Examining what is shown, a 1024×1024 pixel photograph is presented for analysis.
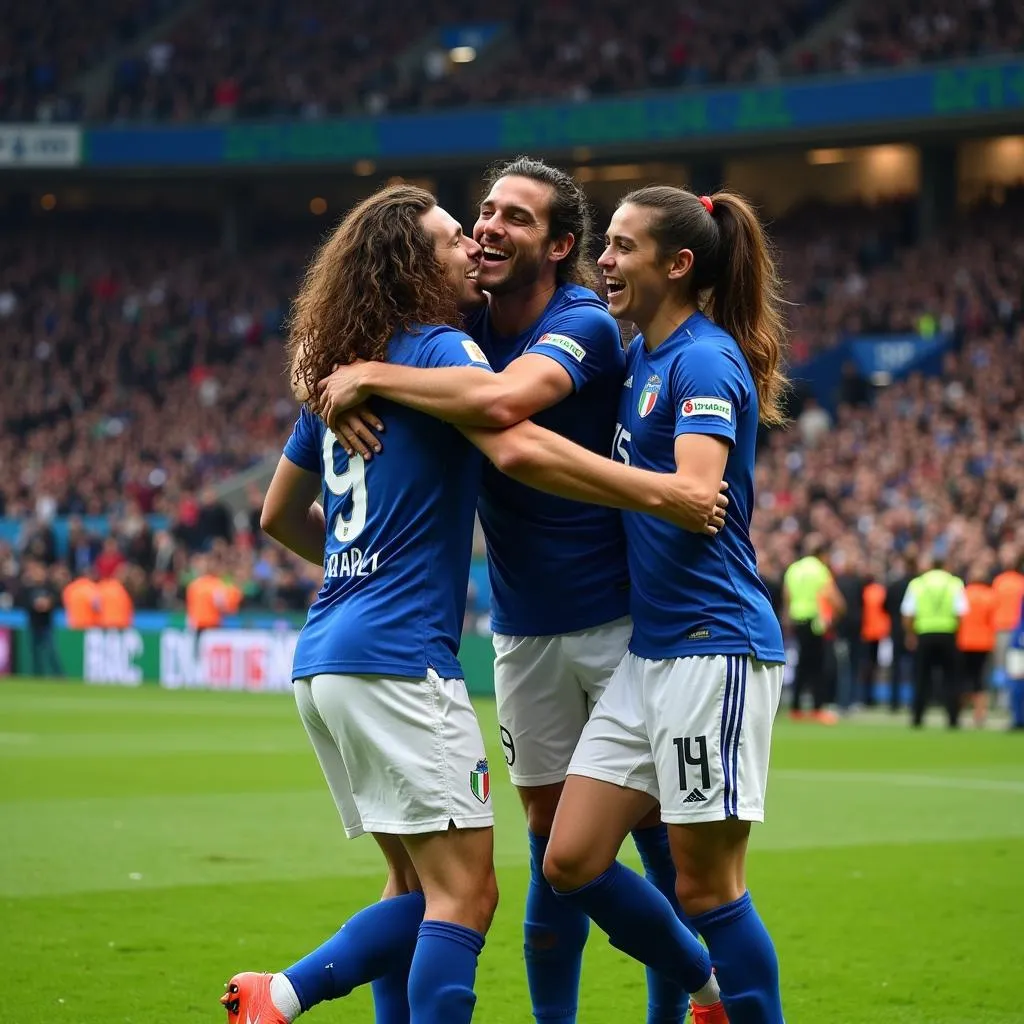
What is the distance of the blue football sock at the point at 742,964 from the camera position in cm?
480

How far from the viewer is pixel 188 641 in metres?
26.9

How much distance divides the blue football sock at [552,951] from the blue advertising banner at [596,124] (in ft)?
95.8

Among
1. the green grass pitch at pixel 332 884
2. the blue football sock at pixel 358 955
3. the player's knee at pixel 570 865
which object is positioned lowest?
the green grass pitch at pixel 332 884

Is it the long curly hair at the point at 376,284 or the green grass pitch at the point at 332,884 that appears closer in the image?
the long curly hair at the point at 376,284

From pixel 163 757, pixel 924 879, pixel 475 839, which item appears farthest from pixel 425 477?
pixel 163 757

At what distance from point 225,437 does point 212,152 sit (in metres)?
8.14

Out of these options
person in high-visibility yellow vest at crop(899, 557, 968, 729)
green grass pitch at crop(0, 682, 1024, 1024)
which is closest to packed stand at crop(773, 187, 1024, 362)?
person in high-visibility yellow vest at crop(899, 557, 968, 729)

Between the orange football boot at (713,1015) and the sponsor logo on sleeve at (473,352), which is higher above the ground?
the sponsor logo on sleeve at (473,352)

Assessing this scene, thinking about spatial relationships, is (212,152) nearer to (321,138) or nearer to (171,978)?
(321,138)

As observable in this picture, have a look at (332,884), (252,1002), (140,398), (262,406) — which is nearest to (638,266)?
(252,1002)

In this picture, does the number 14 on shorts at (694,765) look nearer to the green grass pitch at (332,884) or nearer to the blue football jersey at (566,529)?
the blue football jersey at (566,529)

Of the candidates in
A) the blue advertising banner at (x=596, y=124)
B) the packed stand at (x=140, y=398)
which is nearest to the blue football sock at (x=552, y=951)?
the packed stand at (x=140, y=398)

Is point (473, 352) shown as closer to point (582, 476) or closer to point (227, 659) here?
point (582, 476)

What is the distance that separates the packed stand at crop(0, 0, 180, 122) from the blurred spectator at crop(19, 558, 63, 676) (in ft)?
60.6
